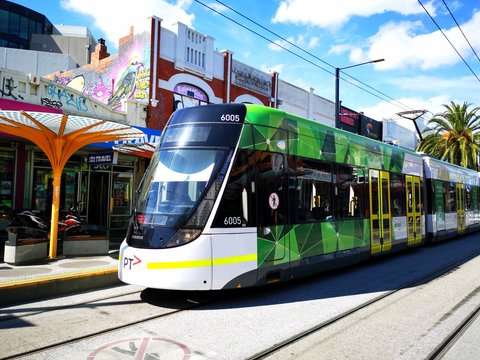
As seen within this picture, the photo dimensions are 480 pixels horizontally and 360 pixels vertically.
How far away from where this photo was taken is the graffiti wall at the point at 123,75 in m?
A: 17.3

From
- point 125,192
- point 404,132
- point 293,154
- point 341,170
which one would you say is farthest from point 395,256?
point 404,132

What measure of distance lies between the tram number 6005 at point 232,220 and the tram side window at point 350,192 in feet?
10.7

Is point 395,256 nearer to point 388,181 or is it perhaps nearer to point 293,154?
point 388,181

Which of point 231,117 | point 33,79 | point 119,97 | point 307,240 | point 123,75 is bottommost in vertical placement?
point 307,240

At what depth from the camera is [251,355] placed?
4.55 metres

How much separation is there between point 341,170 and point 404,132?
33.7 m

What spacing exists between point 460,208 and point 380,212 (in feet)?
33.1

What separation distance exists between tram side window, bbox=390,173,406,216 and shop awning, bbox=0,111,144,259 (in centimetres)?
725

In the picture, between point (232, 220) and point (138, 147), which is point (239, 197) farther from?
point (138, 147)

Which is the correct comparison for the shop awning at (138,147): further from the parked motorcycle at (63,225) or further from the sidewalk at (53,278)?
the sidewalk at (53,278)

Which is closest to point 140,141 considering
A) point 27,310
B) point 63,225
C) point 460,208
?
point 63,225

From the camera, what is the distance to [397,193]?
12.2 metres

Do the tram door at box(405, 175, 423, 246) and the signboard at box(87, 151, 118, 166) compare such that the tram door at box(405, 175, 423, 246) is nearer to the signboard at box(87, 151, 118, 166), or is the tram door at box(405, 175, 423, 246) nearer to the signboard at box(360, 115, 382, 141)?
the signboard at box(87, 151, 118, 166)

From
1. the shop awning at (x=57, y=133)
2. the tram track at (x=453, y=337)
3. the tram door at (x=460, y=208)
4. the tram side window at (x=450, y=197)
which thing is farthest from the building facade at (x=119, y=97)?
the tram door at (x=460, y=208)
